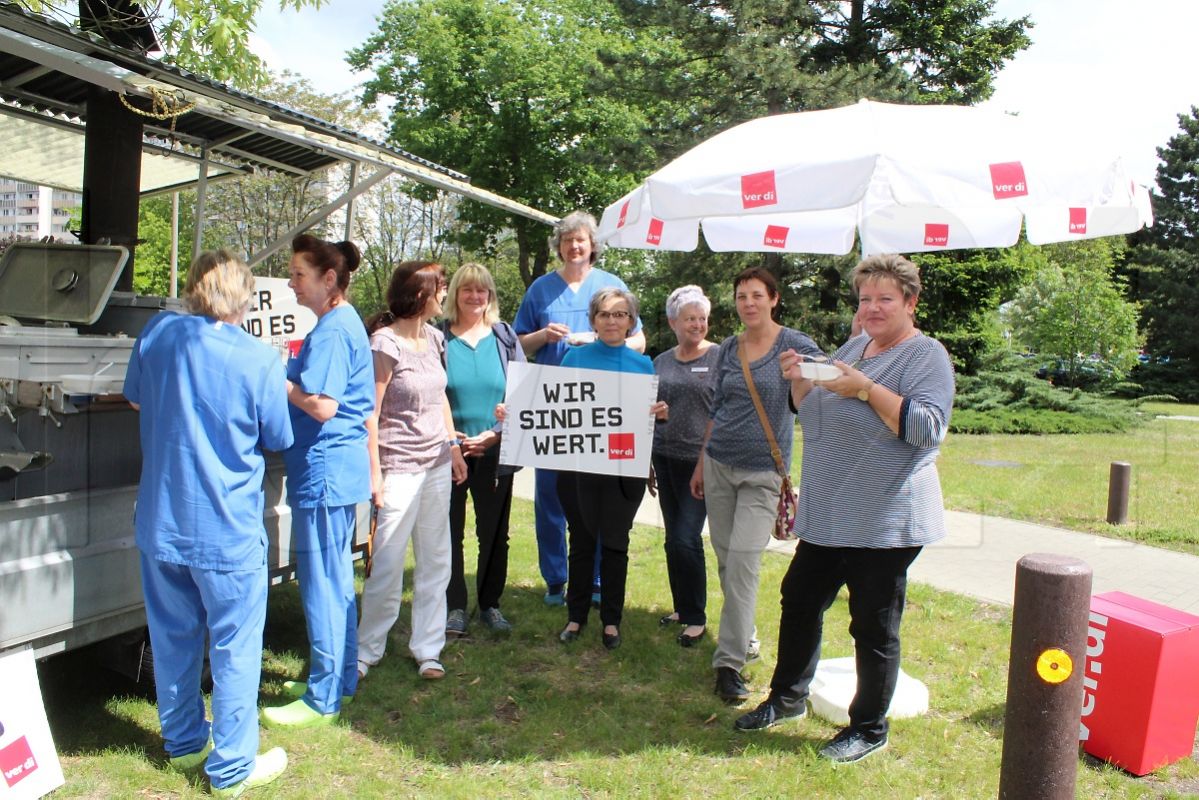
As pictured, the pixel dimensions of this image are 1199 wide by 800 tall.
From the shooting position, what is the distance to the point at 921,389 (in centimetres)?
355

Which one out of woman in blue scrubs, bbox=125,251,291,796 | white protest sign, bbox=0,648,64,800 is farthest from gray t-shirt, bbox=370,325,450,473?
white protest sign, bbox=0,648,64,800

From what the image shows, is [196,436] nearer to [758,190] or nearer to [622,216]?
[758,190]

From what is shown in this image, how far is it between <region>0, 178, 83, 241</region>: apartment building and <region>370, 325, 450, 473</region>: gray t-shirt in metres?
4.67

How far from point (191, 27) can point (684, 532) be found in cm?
641

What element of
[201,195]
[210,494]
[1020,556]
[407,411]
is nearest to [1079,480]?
[1020,556]

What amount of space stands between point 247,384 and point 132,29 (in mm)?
5543

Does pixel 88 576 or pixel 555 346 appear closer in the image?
pixel 88 576

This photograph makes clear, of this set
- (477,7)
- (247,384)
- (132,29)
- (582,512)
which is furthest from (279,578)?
(477,7)

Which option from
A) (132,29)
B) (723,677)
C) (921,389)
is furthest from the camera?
(132,29)

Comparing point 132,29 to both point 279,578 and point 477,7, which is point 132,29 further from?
point 477,7

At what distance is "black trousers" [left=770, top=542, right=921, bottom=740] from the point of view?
3.65 meters

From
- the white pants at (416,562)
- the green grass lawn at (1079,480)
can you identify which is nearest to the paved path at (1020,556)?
the green grass lawn at (1079,480)

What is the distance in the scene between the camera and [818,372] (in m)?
3.59

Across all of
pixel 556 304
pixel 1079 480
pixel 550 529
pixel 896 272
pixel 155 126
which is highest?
pixel 155 126
